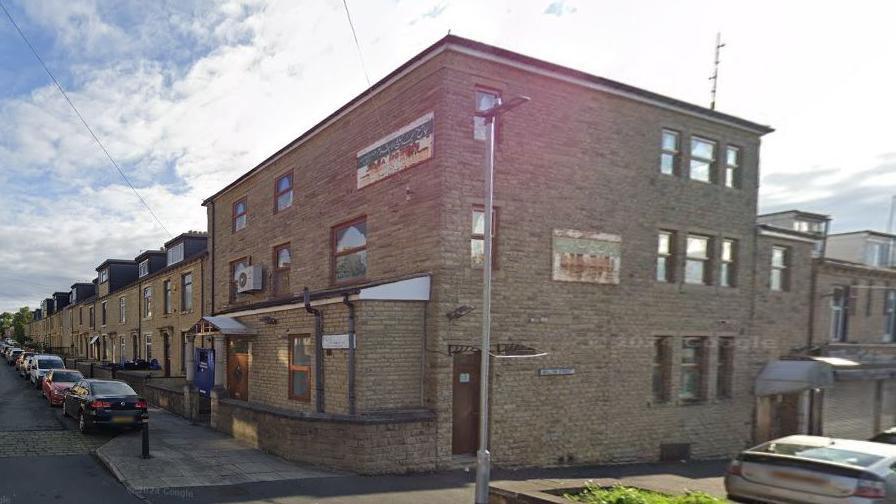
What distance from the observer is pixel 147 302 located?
31.7m

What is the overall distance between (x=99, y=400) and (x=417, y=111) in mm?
11303

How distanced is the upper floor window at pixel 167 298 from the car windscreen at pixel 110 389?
1278 centimetres

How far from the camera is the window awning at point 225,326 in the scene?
15.8 m

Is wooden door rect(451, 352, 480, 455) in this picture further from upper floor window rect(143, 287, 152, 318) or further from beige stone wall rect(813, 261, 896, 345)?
upper floor window rect(143, 287, 152, 318)

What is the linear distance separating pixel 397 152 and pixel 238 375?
384 inches

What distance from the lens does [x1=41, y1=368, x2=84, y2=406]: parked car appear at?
63.3 feet

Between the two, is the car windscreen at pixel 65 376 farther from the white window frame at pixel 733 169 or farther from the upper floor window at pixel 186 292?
the white window frame at pixel 733 169

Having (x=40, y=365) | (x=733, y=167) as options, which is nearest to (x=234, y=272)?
(x=40, y=365)

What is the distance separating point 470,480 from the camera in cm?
1001

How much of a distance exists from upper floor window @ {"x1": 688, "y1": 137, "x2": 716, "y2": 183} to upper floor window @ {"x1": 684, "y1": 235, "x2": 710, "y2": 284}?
5.74 ft

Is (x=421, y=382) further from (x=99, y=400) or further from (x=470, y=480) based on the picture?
(x=99, y=400)

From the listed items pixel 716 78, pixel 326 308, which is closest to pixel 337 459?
pixel 326 308

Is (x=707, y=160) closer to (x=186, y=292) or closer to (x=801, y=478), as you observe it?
(x=801, y=478)

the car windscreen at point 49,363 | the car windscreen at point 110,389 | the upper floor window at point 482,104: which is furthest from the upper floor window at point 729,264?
the car windscreen at point 49,363
